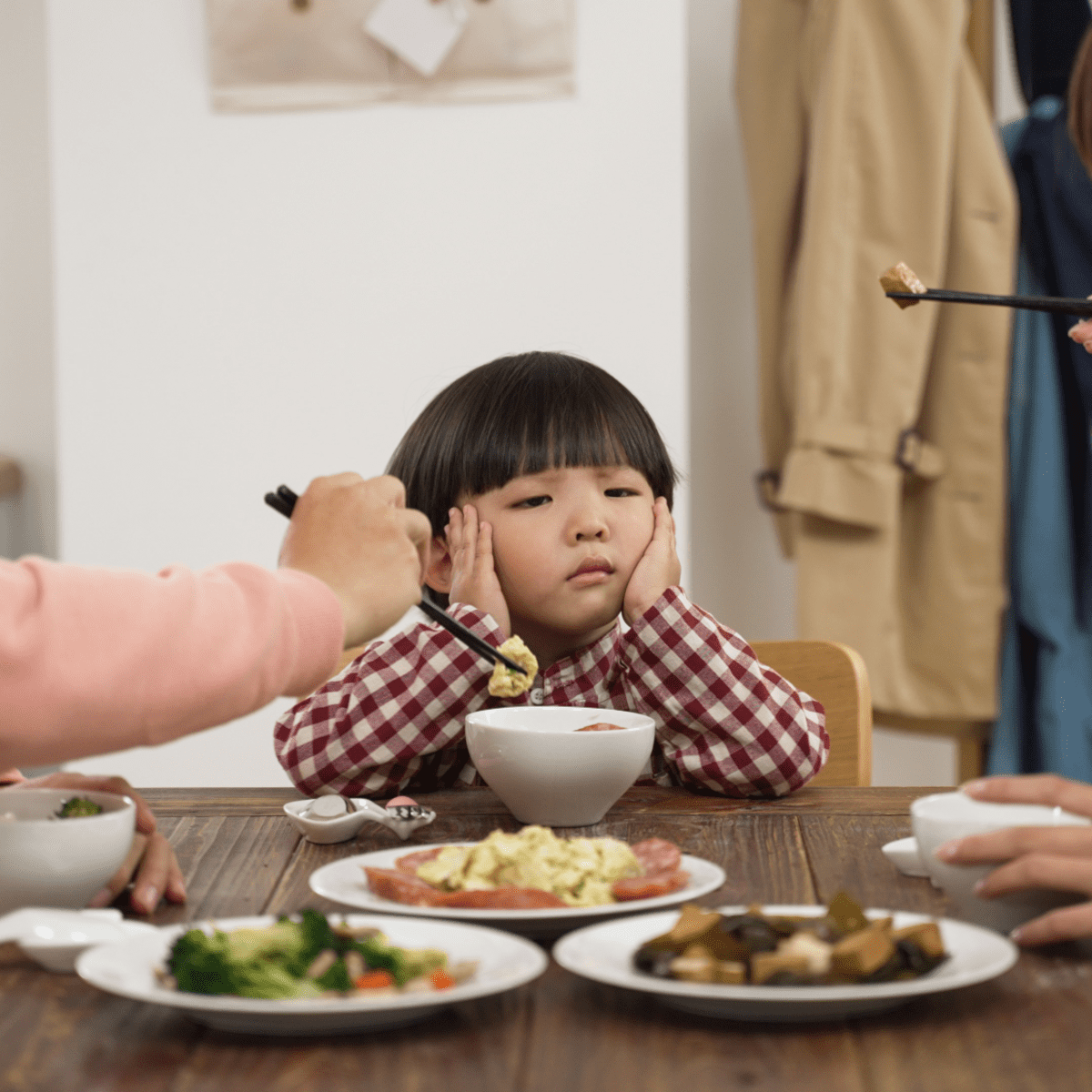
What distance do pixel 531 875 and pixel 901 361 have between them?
1554 mm

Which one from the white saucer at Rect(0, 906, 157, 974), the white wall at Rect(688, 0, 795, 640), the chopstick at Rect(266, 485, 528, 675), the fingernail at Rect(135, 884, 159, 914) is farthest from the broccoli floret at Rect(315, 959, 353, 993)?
the white wall at Rect(688, 0, 795, 640)

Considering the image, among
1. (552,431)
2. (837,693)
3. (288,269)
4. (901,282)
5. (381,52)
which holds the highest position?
(381,52)

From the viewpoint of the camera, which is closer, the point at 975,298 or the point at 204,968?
the point at 204,968

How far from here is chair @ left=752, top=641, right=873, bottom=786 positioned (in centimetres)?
Result: 129

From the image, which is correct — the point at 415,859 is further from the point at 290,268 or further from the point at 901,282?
the point at 290,268

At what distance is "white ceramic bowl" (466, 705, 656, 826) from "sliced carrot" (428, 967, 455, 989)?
35cm

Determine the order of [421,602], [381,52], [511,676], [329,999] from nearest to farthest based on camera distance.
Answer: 1. [329,999]
2. [421,602]
3. [511,676]
4. [381,52]

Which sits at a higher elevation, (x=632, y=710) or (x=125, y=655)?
(x=125, y=655)

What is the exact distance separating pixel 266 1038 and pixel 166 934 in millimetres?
85

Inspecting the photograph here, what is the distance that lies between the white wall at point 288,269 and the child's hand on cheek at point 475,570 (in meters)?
0.83

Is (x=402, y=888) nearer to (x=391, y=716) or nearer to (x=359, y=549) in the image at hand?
(x=359, y=549)

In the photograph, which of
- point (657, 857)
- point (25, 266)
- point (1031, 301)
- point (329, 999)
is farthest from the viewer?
point (25, 266)

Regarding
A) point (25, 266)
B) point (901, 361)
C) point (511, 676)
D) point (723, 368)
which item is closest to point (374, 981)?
point (511, 676)

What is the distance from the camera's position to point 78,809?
27.2 inches
